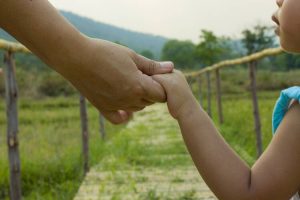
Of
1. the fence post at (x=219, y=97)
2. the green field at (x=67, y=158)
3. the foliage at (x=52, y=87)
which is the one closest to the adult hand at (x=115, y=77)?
the green field at (x=67, y=158)

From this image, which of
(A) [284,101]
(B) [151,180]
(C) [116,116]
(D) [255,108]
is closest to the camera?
(A) [284,101]

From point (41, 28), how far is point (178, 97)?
40cm

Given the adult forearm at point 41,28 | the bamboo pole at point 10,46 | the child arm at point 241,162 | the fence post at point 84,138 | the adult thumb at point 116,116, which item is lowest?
the fence post at point 84,138

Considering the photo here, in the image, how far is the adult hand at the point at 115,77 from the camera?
1653 millimetres

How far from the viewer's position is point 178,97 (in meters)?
1.52

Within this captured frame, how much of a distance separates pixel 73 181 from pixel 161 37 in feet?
570

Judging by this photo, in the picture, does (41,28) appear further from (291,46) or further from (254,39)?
(254,39)

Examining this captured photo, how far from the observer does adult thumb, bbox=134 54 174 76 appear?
1.67m

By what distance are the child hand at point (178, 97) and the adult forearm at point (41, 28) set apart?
28 cm

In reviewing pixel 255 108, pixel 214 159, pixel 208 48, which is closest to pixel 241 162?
pixel 214 159

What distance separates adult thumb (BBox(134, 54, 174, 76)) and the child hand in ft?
0.28

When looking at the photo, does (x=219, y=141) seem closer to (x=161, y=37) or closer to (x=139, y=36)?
(x=139, y=36)

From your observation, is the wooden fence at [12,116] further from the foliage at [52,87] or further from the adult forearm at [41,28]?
the foliage at [52,87]

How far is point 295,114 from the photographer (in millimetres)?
1441
